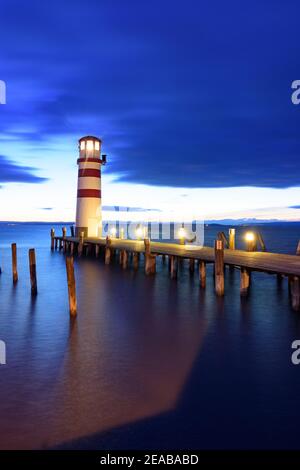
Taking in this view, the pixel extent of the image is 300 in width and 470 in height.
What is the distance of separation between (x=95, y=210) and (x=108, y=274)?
775cm

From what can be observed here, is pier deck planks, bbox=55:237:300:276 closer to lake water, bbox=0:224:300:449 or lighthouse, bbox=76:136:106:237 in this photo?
lake water, bbox=0:224:300:449

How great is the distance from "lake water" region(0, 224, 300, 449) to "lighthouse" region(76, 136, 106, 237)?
13.6m

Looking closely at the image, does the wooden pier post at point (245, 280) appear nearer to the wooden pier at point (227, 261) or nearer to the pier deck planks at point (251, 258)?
the wooden pier at point (227, 261)

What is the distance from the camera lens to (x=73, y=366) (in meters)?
9.52

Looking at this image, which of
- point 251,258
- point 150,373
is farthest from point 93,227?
point 150,373

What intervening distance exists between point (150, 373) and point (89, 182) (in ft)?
72.7

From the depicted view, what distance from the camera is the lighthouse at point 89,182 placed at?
2998cm

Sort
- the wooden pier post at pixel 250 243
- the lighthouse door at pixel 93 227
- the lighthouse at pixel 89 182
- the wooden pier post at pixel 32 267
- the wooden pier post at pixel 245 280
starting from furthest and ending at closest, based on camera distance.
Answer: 1. the lighthouse door at pixel 93 227
2. the lighthouse at pixel 89 182
3. the wooden pier post at pixel 250 243
4. the wooden pier post at pixel 32 267
5. the wooden pier post at pixel 245 280

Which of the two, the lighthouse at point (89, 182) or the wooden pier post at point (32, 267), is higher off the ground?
the lighthouse at point (89, 182)

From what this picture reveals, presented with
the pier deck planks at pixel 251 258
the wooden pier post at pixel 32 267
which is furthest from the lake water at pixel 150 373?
the pier deck planks at pixel 251 258

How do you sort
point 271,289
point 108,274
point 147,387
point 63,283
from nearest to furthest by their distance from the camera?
point 147,387 < point 271,289 < point 63,283 < point 108,274

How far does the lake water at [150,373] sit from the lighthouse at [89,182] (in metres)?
13.6
